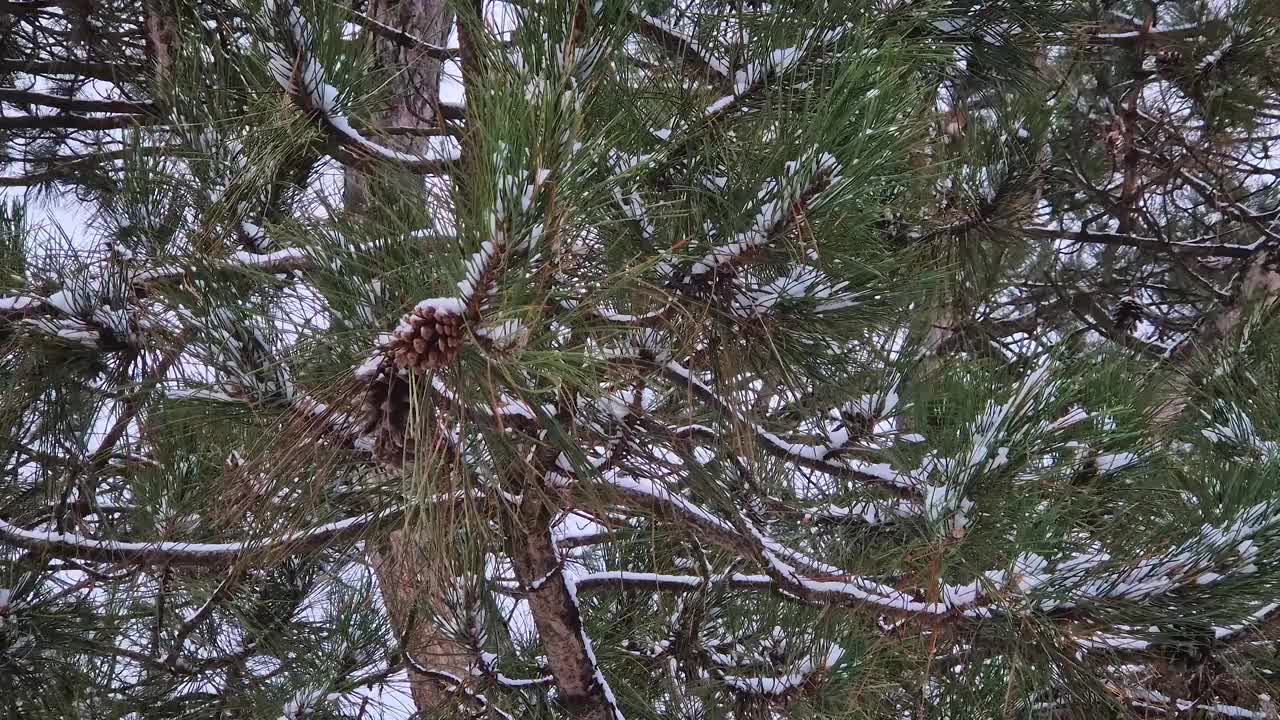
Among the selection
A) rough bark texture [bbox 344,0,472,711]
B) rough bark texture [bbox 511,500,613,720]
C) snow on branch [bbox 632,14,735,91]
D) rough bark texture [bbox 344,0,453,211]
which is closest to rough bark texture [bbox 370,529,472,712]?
rough bark texture [bbox 344,0,472,711]

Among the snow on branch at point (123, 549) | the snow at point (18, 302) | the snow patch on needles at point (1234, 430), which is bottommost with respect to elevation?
the snow patch on needles at point (1234, 430)

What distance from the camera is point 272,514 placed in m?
1.04

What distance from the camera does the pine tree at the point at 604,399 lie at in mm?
830

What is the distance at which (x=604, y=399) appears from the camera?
93 centimetres

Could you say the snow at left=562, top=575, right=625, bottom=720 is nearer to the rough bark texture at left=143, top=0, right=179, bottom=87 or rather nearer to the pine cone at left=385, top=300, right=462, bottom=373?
the pine cone at left=385, top=300, right=462, bottom=373

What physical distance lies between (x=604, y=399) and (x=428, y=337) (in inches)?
10.2

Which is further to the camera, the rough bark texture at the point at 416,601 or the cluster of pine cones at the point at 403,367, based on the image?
the rough bark texture at the point at 416,601

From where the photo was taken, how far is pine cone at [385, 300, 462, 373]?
71 cm

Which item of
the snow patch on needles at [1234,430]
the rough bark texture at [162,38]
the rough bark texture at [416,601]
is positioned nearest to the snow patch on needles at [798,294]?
the rough bark texture at [416,601]

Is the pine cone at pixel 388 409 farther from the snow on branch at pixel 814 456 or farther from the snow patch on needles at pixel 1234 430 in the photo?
the snow patch on needles at pixel 1234 430

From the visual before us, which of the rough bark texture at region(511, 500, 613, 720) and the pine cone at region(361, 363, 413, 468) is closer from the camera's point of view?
the pine cone at region(361, 363, 413, 468)

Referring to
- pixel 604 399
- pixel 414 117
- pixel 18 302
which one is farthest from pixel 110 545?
pixel 414 117

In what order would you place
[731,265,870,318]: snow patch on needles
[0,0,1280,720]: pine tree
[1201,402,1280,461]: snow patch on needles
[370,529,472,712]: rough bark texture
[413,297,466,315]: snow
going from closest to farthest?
[413,297,466,315]: snow < [0,0,1280,720]: pine tree < [370,529,472,712]: rough bark texture < [731,265,870,318]: snow patch on needles < [1201,402,1280,461]: snow patch on needles

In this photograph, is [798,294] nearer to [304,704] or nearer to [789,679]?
[789,679]
